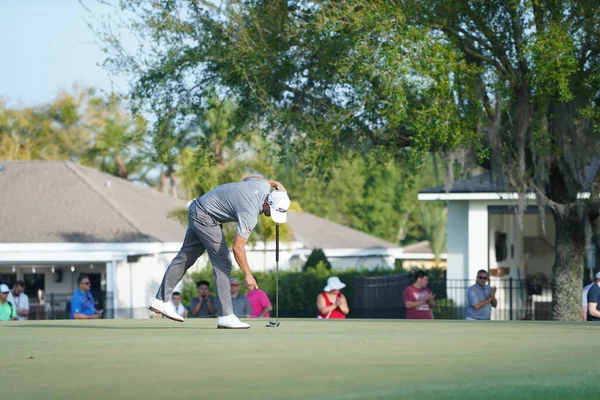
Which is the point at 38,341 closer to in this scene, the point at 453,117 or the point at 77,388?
the point at 77,388

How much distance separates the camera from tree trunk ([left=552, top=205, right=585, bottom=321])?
1841 centimetres

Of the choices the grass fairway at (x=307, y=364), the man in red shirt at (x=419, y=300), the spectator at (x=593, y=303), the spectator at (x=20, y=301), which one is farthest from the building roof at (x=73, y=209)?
the grass fairway at (x=307, y=364)

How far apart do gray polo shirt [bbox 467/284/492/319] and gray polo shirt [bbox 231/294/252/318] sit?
3.71 m

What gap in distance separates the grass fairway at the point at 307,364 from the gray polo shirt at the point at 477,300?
6.75 m

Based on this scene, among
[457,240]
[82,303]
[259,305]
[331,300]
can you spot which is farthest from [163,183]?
[331,300]

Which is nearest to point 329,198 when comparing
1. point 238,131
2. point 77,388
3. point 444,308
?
point 444,308

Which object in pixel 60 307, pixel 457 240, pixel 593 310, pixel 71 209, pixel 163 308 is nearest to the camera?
pixel 163 308

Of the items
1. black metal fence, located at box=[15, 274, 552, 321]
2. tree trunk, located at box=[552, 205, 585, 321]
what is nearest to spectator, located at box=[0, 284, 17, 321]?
black metal fence, located at box=[15, 274, 552, 321]

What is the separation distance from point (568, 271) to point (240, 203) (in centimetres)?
1074

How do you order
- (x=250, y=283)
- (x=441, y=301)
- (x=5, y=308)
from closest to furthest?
(x=250, y=283) < (x=5, y=308) < (x=441, y=301)

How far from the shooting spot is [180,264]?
408 inches

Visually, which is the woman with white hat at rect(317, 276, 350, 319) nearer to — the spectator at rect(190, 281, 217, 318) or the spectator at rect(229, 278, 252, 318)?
the spectator at rect(229, 278, 252, 318)

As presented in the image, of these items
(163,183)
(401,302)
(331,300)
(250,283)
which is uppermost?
(163,183)

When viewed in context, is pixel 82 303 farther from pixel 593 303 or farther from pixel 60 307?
pixel 60 307
